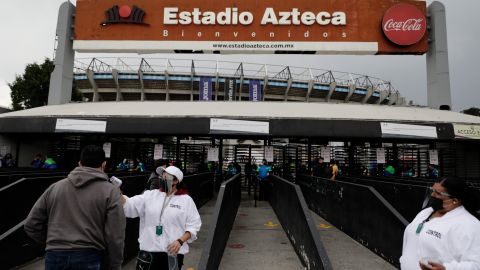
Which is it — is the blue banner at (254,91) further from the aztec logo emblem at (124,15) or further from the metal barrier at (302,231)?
the metal barrier at (302,231)

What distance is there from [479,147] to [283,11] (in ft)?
38.9

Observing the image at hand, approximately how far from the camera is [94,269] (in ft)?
8.82

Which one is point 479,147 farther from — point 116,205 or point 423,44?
point 116,205

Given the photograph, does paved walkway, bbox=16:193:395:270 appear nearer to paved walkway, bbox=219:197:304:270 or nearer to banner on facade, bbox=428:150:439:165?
paved walkway, bbox=219:197:304:270

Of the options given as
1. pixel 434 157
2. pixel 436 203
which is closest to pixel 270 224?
pixel 436 203

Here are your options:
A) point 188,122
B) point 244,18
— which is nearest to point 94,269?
point 188,122

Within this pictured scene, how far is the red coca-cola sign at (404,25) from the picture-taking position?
1794 centimetres

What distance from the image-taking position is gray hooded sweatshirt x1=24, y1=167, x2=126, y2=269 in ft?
8.71

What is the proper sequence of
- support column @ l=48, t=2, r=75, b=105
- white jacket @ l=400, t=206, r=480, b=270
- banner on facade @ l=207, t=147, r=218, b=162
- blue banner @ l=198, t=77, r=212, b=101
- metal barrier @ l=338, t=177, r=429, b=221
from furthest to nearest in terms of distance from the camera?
blue banner @ l=198, t=77, r=212, b=101 → support column @ l=48, t=2, r=75, b=105 → banner on facade @ l=207, t=147, r=218, b=162 → metal barrier @ l=338, t=177, r=429, b=221 → white jacket @ l=400, t=206, r=480, b=270

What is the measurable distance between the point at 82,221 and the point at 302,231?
14.7 ft

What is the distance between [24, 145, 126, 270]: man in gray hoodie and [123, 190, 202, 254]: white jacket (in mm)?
713

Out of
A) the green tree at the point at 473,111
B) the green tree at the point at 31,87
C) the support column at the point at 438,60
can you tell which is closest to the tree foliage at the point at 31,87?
the green tree at the point at 31,87

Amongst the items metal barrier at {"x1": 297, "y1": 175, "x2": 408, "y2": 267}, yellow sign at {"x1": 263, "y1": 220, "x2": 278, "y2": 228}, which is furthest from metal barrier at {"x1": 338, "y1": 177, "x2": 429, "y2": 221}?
yellow sign at {"x1": 263, "y1": 220, "x2": 278, "y2": 228}

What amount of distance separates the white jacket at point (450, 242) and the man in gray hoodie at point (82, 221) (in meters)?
2.26
